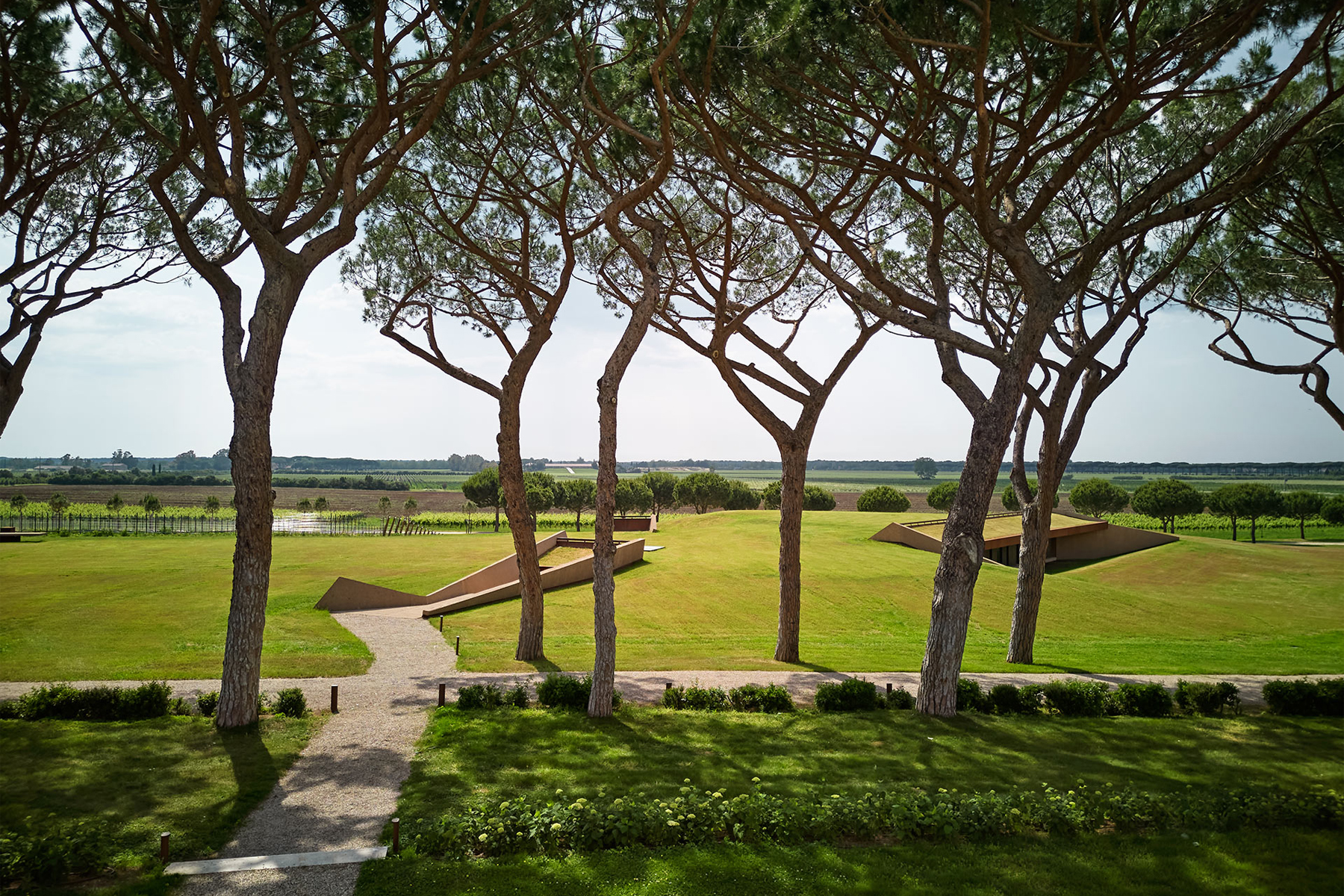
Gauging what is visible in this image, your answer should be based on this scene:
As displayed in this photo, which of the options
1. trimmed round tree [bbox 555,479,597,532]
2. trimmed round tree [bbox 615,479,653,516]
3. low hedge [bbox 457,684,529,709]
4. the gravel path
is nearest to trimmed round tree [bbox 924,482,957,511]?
trimmed round tree [bbox 615,479,653,516]

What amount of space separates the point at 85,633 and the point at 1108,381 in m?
23.6

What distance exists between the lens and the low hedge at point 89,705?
33.4ft

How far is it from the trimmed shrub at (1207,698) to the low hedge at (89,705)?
1574cm

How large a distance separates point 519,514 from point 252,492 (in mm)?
5856

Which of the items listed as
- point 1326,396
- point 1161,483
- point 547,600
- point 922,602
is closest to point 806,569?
point 922,602

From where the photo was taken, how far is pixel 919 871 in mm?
6324

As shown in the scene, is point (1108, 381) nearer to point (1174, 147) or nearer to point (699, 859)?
point (1174, 147)

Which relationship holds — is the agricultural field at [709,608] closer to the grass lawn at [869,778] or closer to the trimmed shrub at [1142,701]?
the trimmed shrub at [1142,701]

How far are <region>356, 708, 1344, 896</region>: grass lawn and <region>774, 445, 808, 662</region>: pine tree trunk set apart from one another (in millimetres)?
4123

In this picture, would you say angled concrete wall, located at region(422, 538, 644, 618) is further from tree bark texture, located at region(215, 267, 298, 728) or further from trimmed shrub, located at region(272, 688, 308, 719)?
tree bark texture, located at region(215, 267, 298, 728)

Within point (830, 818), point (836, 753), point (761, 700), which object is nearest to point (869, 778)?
point (836, 753)

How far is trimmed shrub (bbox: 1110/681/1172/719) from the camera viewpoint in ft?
39.6

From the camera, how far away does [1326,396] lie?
16.1 metres

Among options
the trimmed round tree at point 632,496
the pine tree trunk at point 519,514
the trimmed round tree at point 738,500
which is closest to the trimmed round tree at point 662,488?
the trimmed round tree at point 632,496
